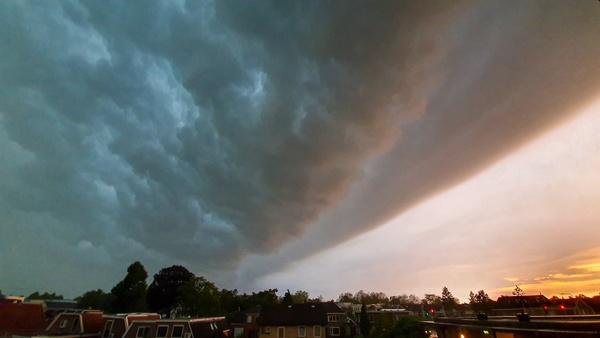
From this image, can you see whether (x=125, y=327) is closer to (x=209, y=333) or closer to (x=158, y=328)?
(x=158, y=328)

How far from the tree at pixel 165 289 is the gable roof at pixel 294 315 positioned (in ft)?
93.1

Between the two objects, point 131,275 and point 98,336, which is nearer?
point 98,336

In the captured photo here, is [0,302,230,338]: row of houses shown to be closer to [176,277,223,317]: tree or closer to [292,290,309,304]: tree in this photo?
[176,277,223,317]: tree

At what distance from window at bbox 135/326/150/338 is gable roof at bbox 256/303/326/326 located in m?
Result: 23.9

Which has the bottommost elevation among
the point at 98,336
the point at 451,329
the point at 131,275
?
the point at 98,336

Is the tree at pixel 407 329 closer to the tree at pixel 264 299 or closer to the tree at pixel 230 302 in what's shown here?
the tree at pixel 264 299

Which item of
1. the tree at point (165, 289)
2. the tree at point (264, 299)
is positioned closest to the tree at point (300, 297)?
the tree at point (264, 299)

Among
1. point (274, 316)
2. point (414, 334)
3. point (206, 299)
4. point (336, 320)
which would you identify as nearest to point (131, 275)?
point (206, 299)

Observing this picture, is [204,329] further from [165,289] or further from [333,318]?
[165,289]

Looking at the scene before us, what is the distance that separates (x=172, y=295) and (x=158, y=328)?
3666 centimetres

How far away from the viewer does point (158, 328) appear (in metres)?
47.7

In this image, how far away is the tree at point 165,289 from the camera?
80.4 meters

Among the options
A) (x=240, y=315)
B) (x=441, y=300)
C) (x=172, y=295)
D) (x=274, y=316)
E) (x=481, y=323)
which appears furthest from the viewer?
(x=441, y=300)

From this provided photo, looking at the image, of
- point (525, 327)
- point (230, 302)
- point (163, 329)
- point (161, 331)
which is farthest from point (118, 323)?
point (525, 327)
